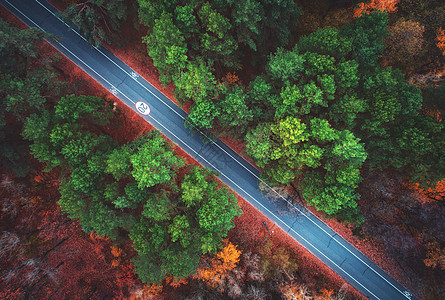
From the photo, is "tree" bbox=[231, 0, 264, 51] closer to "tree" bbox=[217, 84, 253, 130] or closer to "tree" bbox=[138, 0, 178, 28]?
"tree" bbox=[217, 84, 253, 130]

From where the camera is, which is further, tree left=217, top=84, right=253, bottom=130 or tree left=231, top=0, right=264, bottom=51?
tree left=217, top=84, right=253, bottom=130

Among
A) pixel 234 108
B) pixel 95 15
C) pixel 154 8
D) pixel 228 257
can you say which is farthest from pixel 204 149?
pixel 95 15

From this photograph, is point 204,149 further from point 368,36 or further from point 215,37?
point 368,36

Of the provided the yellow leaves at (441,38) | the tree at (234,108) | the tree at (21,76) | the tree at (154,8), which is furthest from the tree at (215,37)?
the yellow leaves at (441,38)

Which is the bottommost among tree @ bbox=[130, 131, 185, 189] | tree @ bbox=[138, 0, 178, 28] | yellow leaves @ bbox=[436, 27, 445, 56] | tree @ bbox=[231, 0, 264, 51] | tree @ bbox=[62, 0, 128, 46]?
tree @ bbox=[130, 131, 185, 189]

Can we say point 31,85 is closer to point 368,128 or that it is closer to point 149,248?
point 149,248

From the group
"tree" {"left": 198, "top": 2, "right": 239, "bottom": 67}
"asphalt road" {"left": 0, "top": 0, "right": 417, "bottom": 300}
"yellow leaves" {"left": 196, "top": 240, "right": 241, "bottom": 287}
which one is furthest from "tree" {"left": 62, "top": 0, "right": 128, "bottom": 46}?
"yellow leaves" {"left": 196, "top": 240, "right": 241, "bottom": 287}

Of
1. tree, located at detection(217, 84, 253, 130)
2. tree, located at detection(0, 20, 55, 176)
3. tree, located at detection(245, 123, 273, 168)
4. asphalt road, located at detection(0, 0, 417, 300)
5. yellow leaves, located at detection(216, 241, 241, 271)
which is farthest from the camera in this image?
asphalt road, located at detection(0, 0, 417, 300)

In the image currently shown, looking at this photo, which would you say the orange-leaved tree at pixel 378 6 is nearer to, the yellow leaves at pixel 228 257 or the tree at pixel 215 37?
the tree at pixel 215 37
